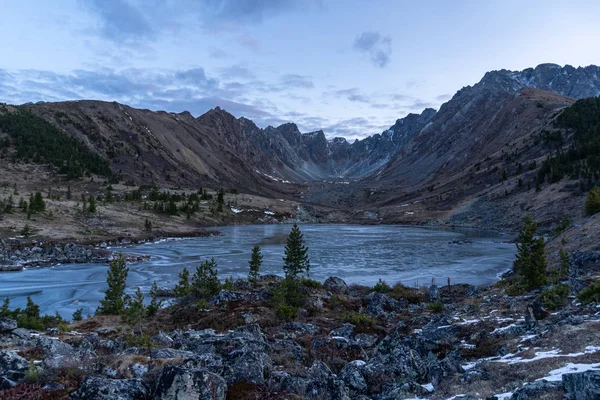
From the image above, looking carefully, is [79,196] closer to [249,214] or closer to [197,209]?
[197,209]

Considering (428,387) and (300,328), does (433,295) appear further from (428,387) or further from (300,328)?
(428,387)

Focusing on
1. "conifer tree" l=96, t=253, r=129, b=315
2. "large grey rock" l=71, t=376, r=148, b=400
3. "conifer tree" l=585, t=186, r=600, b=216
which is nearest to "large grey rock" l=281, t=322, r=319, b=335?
"large grey rock" l=71, t=376, r=148, b=400

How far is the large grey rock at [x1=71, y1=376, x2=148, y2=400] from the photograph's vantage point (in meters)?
9.52

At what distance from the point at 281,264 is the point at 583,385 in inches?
1928

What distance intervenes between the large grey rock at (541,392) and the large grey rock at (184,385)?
7.40 meters

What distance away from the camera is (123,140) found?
19800 centimetres

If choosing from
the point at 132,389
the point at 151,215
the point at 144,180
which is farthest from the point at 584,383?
the point at 144,180

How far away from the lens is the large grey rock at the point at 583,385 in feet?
29.0

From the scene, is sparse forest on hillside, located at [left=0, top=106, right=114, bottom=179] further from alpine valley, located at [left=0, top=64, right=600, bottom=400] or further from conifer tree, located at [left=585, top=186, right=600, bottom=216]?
conifer tree, located at [left=585, top=186, right=600, bottom=216]

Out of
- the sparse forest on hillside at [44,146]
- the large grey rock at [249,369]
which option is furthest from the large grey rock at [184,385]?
the sparse forest on hillside at [44,146]

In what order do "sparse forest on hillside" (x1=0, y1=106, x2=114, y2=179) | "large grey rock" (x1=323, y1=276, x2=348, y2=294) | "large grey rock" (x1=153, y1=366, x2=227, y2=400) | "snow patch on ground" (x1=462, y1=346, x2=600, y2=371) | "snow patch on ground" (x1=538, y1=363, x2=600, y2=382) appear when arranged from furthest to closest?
"sparse forest on hillside" (x1=0, y1=106, x2=114, y2=179) → "large grey rock" (x1=323, y1=276, x2=348, y2=294) → "snow patch on ground" (x1=462, y1=346, x2=600, y2=371) → "snow patch on ground" (x1=538, y1=363, x2=600, y2=382) → "large grey rock" (x1=153, y1=366, x2=227, y2=400)

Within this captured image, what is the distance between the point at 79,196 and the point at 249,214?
171 feet

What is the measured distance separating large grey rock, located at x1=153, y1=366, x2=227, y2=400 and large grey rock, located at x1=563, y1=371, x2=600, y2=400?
835cm

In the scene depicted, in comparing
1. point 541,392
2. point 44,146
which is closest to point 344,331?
point 541,392
